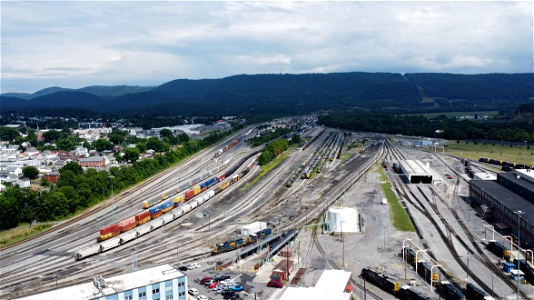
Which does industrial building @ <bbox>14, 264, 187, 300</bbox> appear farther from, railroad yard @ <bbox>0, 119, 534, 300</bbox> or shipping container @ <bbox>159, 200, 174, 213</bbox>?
shipping container @ <bbox>159, 200, 174, 213</bbox>

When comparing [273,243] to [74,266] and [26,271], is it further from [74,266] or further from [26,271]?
[26,271]

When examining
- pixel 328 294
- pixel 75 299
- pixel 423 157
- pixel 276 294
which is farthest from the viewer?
pixel 423 157

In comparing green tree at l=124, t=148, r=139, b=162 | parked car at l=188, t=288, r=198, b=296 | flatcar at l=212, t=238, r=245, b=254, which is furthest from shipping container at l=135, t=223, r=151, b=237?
green tree at l=124, t=148, r=139, b=162

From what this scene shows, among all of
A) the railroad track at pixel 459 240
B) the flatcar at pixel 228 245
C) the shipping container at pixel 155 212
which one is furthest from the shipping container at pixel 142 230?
the railroad track at pixel 459 240

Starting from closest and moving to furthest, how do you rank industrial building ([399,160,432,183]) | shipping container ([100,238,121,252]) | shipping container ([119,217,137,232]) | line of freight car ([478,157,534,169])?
shipping container ([100,238,121,252]), shipping container ([119,217,137,232]), industrial building ([399,160,432,183]), line of freight car ([478,157,534,169])

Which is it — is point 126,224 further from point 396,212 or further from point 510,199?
point 510,199

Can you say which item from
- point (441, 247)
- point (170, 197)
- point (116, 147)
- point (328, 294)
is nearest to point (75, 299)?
point (328, 294)

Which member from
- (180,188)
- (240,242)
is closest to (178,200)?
(180,188)
